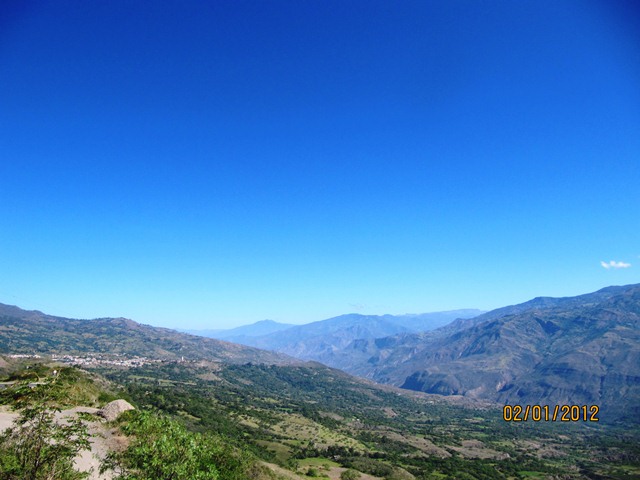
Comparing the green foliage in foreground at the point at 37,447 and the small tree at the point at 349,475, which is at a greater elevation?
the green foliage in foreground at the point at 37,447

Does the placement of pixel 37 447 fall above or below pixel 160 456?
above

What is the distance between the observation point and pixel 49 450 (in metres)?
18.6

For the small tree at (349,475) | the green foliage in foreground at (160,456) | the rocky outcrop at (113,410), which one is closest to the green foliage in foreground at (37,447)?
the green foliage in foreground at (160,456)

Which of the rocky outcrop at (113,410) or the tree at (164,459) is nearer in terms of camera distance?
the tree at (164,459)

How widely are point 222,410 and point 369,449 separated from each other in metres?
69.1

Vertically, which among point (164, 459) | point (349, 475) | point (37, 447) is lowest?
point (349, 475)

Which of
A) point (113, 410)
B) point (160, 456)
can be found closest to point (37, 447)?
point (160, 456)

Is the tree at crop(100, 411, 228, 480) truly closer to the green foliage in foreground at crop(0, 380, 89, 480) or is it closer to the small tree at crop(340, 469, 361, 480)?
the green foliage in foreground at crop(0, 380, 89, 480)

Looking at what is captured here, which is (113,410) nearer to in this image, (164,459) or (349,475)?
(164,459)

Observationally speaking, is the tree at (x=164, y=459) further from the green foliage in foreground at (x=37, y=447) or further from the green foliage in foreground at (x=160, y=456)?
the green foliage in foreground at (x=37, y=447)

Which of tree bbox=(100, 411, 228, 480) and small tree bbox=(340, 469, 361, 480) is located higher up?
tree bbox=(100, 411, 228, 480)

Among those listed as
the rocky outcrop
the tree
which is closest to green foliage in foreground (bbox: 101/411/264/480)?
the tree

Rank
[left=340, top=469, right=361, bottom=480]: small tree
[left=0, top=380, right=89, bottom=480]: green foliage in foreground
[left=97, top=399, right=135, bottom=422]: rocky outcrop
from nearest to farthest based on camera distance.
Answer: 1. [left=0, top=380, right=89, bottom=480]: green foliage in foreground
2. [left=97, top=399, right=135, bottom=422]: rocky outcrop
3. [left=340, top=469, right=361, bottom=480]: small tree

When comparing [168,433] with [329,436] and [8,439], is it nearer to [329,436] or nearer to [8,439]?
[8,439]
